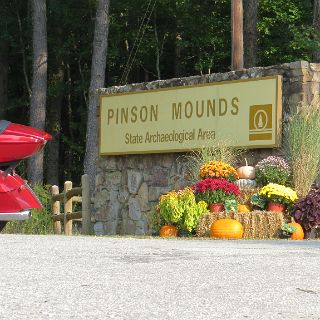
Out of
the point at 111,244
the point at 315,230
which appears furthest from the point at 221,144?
the point at 111,244

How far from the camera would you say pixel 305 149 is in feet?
59.2

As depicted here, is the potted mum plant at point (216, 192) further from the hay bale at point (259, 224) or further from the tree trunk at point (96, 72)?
the tree trunk at point (96, 72)

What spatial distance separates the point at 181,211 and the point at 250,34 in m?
14.0

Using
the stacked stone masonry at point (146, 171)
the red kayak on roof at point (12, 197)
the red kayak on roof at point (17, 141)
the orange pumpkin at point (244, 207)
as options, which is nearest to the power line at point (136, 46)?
the stacked stone masonry at point (146, 171)

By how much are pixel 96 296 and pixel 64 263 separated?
89.6 inches

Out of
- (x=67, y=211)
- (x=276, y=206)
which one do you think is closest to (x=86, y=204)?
(x=67, y=211)

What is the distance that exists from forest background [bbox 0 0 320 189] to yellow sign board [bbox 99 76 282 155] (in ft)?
35.2

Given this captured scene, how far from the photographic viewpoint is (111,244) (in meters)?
12.8

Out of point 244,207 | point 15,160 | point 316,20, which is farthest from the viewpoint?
point 316,20

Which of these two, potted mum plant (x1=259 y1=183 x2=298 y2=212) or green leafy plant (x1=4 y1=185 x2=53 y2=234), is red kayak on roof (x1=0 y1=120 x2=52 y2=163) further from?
green leafy plant (x1=4 y1=185 x2=53 y2=234)

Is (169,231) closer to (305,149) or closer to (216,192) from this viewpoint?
(216,192)

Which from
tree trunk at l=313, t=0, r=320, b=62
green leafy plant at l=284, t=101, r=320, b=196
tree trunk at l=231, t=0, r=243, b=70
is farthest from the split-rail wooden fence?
tree trunk at l=313, t=0, r=320, b=62

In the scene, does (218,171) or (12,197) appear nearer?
(12,197)

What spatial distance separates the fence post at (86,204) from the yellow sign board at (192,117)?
94cm
